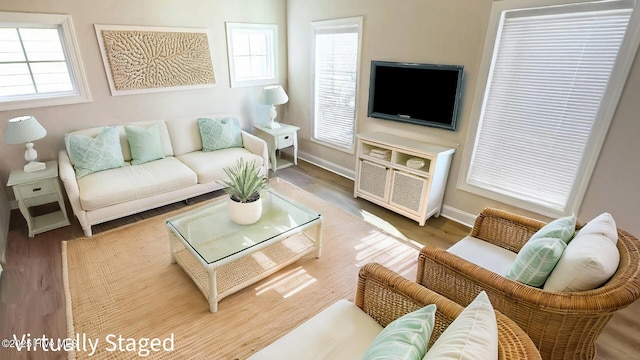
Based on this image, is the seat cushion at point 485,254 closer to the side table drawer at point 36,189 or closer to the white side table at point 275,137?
the white side table at point 275,137

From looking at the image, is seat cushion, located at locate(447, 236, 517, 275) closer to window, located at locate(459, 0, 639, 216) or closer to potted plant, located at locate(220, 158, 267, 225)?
window, located at locate(459, 0, 639, 216)

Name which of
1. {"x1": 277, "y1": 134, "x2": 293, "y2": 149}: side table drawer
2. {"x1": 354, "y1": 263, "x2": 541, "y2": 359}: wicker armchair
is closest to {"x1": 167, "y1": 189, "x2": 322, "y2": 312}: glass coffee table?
{"x1": 354, "y1": 263, "x2": 541, "y2": 359}: wicker armchair

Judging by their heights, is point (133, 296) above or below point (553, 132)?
below

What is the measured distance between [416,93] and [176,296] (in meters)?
2.76

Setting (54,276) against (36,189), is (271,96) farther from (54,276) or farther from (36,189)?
(54,276)

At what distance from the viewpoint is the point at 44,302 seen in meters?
2.05

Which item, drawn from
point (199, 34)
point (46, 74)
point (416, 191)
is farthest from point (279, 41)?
point (416, 191)

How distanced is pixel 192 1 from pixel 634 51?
4.06 m

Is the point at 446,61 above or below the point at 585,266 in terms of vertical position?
above

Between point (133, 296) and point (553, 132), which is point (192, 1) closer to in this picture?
point (133, 296)

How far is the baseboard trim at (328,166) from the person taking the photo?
4.19m

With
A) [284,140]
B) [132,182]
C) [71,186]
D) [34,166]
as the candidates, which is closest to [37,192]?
[34,166]

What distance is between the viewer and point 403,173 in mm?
3055

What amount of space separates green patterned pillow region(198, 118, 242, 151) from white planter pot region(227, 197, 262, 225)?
1.63 meters
